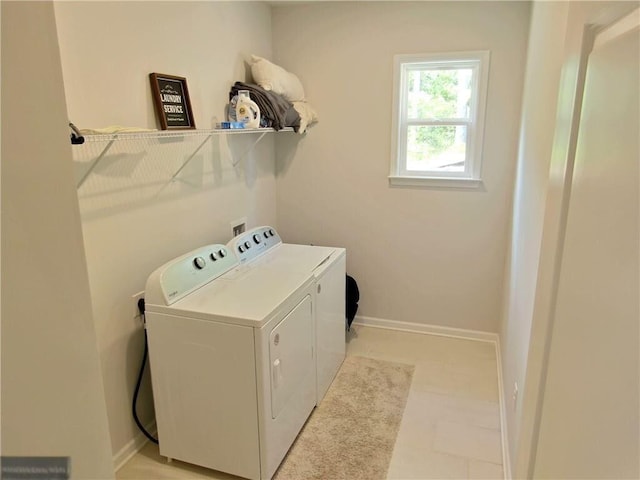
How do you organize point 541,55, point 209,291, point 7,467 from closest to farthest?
point 7,467
point 541,55
point 209,291

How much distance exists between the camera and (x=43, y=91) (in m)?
0.55

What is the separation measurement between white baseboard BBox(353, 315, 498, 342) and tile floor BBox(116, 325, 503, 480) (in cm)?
5

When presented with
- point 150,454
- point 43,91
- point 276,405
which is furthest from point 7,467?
point 150,454

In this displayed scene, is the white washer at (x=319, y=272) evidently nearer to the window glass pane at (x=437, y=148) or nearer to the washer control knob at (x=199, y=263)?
the washer control knob at (x=199, y=263)

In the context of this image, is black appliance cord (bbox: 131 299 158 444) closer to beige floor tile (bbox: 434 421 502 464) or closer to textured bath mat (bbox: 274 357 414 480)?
textured bath mat (bbox: 274 357 414 480)

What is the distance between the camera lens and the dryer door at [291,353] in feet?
6.75

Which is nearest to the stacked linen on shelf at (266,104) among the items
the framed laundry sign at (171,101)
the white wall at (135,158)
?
the white wall at (135,158)

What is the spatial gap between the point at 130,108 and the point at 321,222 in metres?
1.84

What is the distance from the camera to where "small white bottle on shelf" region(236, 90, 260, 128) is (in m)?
2.66

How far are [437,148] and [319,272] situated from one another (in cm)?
143

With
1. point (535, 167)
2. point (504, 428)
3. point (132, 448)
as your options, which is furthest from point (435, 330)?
point (132, 448)

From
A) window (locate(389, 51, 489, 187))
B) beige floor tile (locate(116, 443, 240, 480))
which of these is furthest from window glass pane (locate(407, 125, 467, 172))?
beige floor tile (locate(116, 443, 240, 480))

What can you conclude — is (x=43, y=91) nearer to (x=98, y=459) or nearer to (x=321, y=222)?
(x=98, y=459)

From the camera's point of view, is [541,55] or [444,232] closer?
[541,55]
